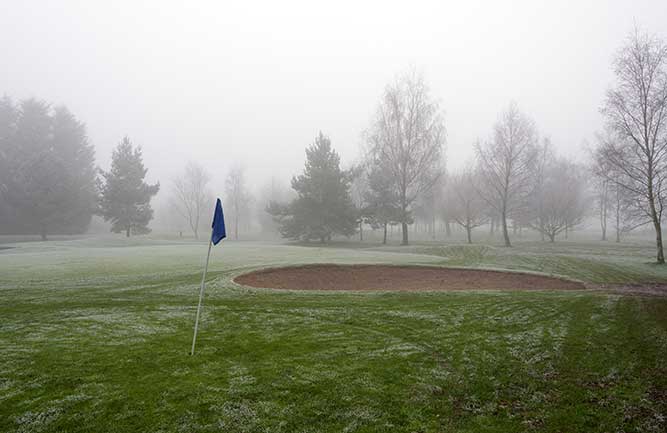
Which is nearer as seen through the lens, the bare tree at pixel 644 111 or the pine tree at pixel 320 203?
the bare tree at pixel 644 111

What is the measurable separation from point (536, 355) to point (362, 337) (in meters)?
3.27

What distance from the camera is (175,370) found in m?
5.41

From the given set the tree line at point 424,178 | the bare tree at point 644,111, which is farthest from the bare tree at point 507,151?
the bare tree at point 644,111

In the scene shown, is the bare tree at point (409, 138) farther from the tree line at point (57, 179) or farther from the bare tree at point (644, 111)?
the tree line at point (57, 179)

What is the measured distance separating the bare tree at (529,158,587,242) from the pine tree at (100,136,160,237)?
52.3 m

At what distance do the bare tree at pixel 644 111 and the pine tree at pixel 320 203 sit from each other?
85.0ft

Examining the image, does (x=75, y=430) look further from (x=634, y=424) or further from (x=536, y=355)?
(x=536, y=355)

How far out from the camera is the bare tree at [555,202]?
129ft

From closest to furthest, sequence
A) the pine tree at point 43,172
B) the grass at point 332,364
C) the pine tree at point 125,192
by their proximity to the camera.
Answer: the grass at point 332,364 < the pine tree at point 43,172 < the pine tree at point 125,192

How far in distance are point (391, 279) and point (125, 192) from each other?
42.5 m

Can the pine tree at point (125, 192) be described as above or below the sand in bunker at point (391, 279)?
above

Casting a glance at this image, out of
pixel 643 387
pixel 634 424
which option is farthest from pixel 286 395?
pixel 643 387

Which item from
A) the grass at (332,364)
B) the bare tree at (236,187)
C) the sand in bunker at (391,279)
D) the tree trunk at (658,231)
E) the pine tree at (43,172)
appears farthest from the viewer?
the bare tree at (236,187)

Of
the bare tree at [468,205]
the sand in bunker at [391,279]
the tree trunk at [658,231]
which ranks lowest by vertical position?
the sand in bunker at [391,279]
